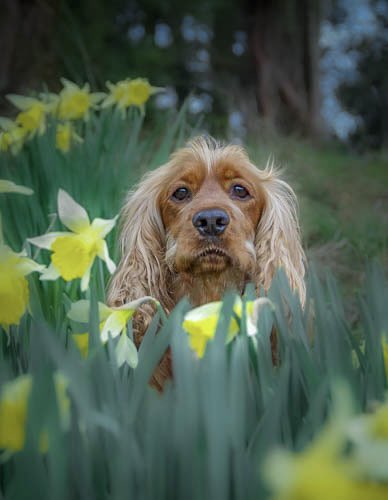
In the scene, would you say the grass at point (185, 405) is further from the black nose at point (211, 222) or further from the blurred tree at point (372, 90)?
the blurred tree at point (372, 90)

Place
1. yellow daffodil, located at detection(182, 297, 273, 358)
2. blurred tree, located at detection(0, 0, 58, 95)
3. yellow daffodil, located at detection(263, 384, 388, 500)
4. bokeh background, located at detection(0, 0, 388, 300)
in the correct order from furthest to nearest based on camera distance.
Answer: bokeh background, located at detection(0, 0, 388, 300) < blurred tree, located at detection(0, 0, 58, 95) < yellow daffodil, located at detection(182, 297, 273, 358) < yellow daffodil, located at detection(263, 384, 388, 500)

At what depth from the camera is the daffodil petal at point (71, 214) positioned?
122cm

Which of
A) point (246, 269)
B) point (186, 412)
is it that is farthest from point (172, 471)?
point (246, 269)

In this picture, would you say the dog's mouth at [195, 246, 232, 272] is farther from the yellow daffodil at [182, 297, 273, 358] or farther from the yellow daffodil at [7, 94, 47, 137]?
the yellow daffodil at [7, 94, 47, 137]

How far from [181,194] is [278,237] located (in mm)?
375

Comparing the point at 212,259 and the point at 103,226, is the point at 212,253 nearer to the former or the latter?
the point at 212,259

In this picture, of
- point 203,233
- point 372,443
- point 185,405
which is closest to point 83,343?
point 185,405

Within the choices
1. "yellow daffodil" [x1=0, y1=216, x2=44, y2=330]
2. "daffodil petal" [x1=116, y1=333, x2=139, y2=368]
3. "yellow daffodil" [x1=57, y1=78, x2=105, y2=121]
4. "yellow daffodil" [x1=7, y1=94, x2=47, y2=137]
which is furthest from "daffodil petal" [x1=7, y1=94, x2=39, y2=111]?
"daffodil petal" [x1=116, y1=333, x2=139, y2=368]

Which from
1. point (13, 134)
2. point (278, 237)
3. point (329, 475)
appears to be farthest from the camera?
point (13, 134)

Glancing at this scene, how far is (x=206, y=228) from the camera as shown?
1.85 m

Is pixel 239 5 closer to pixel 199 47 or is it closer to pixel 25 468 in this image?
pixel 199 47

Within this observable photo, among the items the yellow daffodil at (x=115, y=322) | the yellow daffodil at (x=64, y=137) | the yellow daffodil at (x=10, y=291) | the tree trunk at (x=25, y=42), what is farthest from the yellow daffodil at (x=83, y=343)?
the tree trunk at (x=25, y=42)

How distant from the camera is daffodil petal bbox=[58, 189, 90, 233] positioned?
122 centimetres

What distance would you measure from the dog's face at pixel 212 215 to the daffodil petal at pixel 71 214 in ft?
2.17
